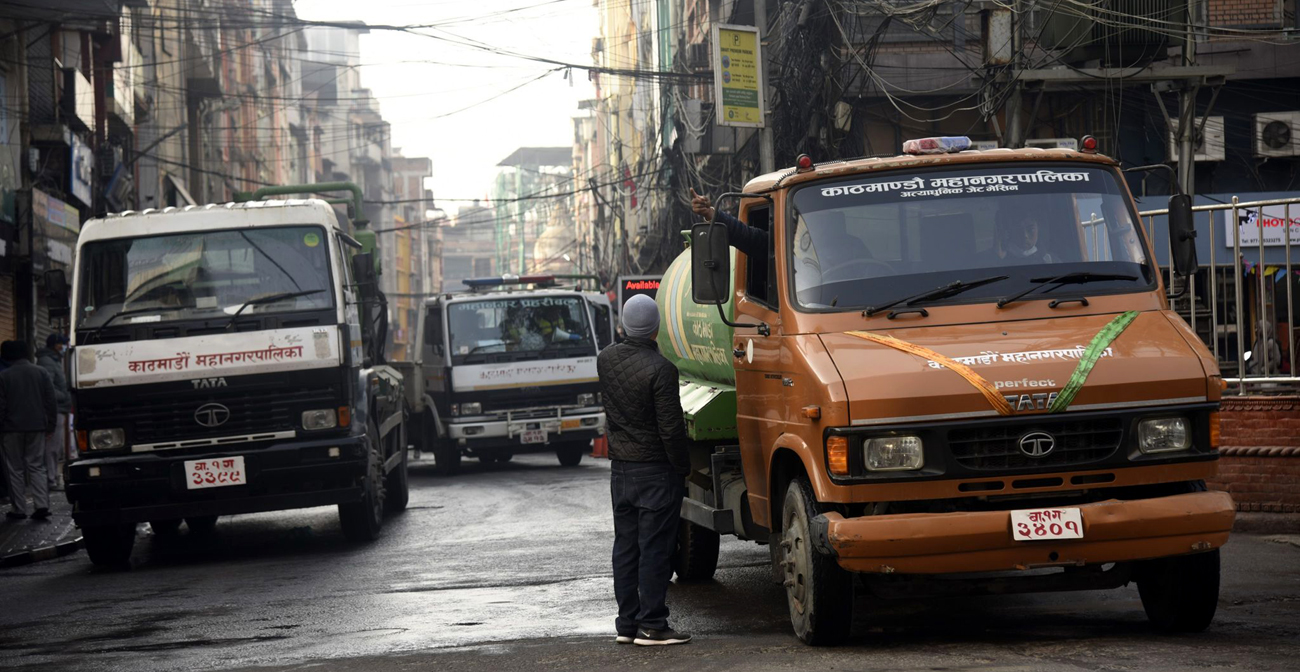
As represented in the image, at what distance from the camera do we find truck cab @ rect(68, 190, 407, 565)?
478 inches

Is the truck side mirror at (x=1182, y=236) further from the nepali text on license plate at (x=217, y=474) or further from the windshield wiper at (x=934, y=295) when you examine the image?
the nepali text on license plate at (x=217, y=474)

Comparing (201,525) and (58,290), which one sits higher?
(58,290)

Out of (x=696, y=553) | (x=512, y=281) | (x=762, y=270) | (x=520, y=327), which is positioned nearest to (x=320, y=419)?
(x=696, y=553)

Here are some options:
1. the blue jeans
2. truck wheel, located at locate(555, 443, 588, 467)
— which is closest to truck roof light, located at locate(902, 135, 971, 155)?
the blue jeans

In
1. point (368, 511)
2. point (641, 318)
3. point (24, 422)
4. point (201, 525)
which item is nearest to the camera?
point (641, 318)

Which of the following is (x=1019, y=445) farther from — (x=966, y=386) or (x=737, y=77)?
(x=737, y=77)

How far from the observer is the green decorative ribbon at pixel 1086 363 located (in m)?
6.40

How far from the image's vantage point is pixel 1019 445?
6438mm

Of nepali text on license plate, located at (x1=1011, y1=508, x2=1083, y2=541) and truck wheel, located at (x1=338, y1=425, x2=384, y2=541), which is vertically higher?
nepali text on license plate, located at (x1=1011, y1=508, x2=1083, y2=541)

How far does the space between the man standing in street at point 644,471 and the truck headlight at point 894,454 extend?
1251mm

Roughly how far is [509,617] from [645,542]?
155cm

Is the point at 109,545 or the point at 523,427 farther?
the point at 523,427

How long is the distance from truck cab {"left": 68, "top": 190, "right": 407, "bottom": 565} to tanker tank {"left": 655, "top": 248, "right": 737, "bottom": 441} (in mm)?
3137

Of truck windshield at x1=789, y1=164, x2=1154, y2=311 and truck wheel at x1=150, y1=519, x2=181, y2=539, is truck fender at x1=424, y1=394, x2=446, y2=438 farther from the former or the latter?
truck windshield at x1=789, y1=164, x2=1154, y2=311
